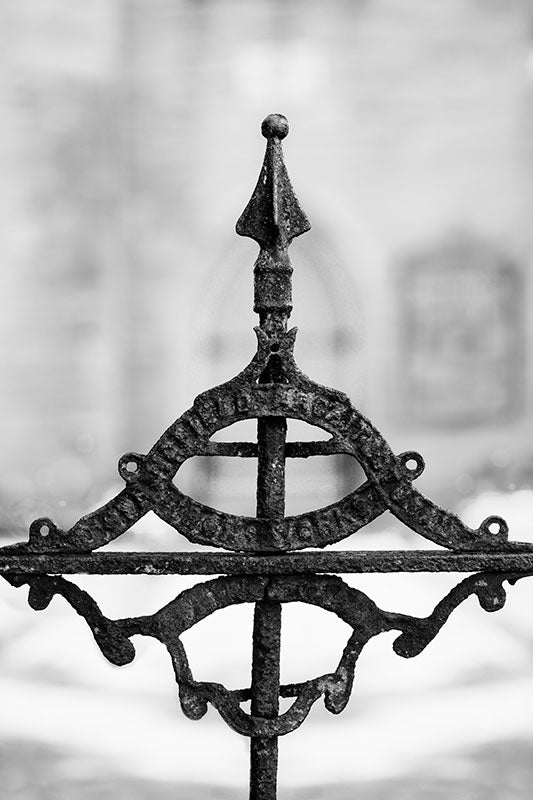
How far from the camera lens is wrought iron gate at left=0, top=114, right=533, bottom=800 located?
50.5 inches

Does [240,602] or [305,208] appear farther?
[305,208]

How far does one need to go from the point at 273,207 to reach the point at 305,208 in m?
2.51

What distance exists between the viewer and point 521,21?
378 cm

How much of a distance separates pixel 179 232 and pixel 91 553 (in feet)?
8.80

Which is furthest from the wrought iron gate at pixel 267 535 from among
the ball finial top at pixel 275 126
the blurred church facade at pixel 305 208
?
the blurred church facade at pixel 305 208

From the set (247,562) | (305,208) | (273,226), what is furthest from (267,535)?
(305,208)

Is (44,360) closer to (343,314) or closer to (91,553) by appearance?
(343,314)

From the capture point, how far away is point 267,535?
130 cm

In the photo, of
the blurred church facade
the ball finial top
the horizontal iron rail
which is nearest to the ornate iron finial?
the ball finial top

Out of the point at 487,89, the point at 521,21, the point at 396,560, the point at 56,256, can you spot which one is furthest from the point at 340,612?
the point at 521,21

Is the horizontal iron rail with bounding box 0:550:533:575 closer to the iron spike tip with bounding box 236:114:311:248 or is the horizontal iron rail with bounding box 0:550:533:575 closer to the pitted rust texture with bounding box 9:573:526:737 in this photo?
the pitted rust texture with bounding box 9:573:526:737

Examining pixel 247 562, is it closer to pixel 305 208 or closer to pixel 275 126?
pixel 275 126

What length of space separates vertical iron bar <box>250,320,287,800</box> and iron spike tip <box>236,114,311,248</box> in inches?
6.2

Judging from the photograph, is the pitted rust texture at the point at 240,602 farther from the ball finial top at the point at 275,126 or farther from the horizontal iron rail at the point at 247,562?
the ball finial top at the point at 275,126
